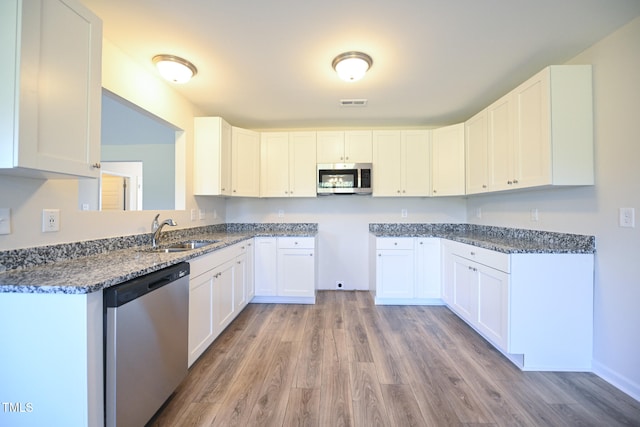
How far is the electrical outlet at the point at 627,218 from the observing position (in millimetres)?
1620

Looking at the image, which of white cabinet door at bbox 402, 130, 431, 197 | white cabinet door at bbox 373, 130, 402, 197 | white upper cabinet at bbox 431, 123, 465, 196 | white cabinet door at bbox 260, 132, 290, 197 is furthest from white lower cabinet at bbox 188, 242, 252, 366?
white upper cabinet at bbox 431, 123, 465, 196

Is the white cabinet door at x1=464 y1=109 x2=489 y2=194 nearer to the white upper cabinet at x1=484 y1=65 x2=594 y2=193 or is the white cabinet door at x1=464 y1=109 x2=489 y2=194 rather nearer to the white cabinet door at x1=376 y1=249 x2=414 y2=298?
the white upper cabinet at x1=484 y1=65 x2=594 y2=193

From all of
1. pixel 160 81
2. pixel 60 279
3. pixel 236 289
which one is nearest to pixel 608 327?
pixel 236 289

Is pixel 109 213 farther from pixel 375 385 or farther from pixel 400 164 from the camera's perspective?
pixel 400 164

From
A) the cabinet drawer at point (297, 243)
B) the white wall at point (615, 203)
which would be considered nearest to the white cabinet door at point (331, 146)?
the cabinet drawer at point (297, 243)

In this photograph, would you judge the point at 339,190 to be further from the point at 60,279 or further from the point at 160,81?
the point at 60,279

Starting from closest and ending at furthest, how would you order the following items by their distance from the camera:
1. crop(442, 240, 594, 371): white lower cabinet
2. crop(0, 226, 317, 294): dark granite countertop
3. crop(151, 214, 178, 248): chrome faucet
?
crop(0, 226, 317, 294): dark granite countertop, crop(442, 240, 594, 371): white lower cabinet, crop(151, 214, 178, 248): chrome faucet

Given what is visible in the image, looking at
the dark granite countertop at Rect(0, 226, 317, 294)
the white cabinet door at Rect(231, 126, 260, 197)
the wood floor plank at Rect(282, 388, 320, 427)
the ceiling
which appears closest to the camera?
the dark granite countertop at Rect(0, 226, 317, 294)

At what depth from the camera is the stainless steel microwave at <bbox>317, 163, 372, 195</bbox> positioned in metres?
3.36

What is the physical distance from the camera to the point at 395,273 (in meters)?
3.10

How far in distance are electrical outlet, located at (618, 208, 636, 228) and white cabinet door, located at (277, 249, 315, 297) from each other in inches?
101

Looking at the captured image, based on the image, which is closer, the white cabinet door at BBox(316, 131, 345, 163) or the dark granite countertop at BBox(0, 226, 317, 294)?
the dark granite countertop at BBox(0, 226, 317, 294)

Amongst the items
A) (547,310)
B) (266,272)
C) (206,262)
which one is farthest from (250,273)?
(547,310)

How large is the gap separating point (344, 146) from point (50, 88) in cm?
277
